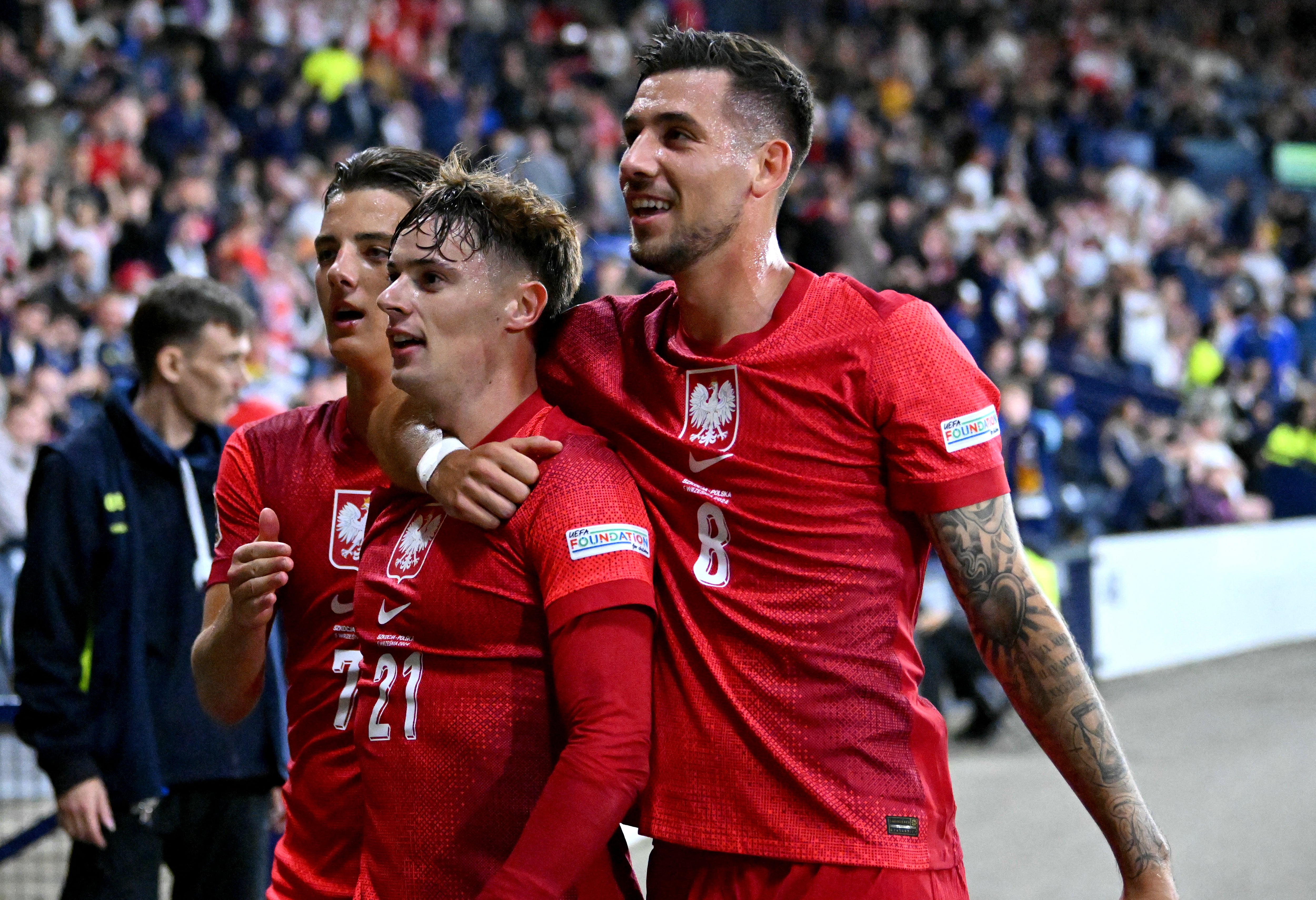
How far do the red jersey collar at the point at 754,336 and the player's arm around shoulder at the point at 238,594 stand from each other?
79 centimetres

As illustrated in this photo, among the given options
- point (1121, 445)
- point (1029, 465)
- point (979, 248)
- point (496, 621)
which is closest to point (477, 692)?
point (496, 621)

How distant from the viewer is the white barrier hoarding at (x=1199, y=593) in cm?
1103

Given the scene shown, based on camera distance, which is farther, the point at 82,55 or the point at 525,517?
the point at 82,55

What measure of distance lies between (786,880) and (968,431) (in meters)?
0.79

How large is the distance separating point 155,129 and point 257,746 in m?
8.88

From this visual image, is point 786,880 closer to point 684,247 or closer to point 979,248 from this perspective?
point 684,247

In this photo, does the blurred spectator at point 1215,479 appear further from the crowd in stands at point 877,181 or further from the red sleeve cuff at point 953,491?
the red sleeve cuff at point 953,491

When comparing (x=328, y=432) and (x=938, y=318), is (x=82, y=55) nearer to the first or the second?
(x=328, y=432)

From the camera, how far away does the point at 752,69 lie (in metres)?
2.49

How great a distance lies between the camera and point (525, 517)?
224cm

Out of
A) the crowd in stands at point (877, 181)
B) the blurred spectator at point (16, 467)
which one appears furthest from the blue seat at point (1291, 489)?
the blurred spectator at point (16, 467)

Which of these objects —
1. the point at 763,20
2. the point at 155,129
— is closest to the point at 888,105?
the point at 763,20

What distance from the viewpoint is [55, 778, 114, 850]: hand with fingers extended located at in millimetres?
3600

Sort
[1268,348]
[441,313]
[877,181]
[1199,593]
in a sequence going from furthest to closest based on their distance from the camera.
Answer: [877,181] → [1268,348] → [1199,593] → [441,313]
